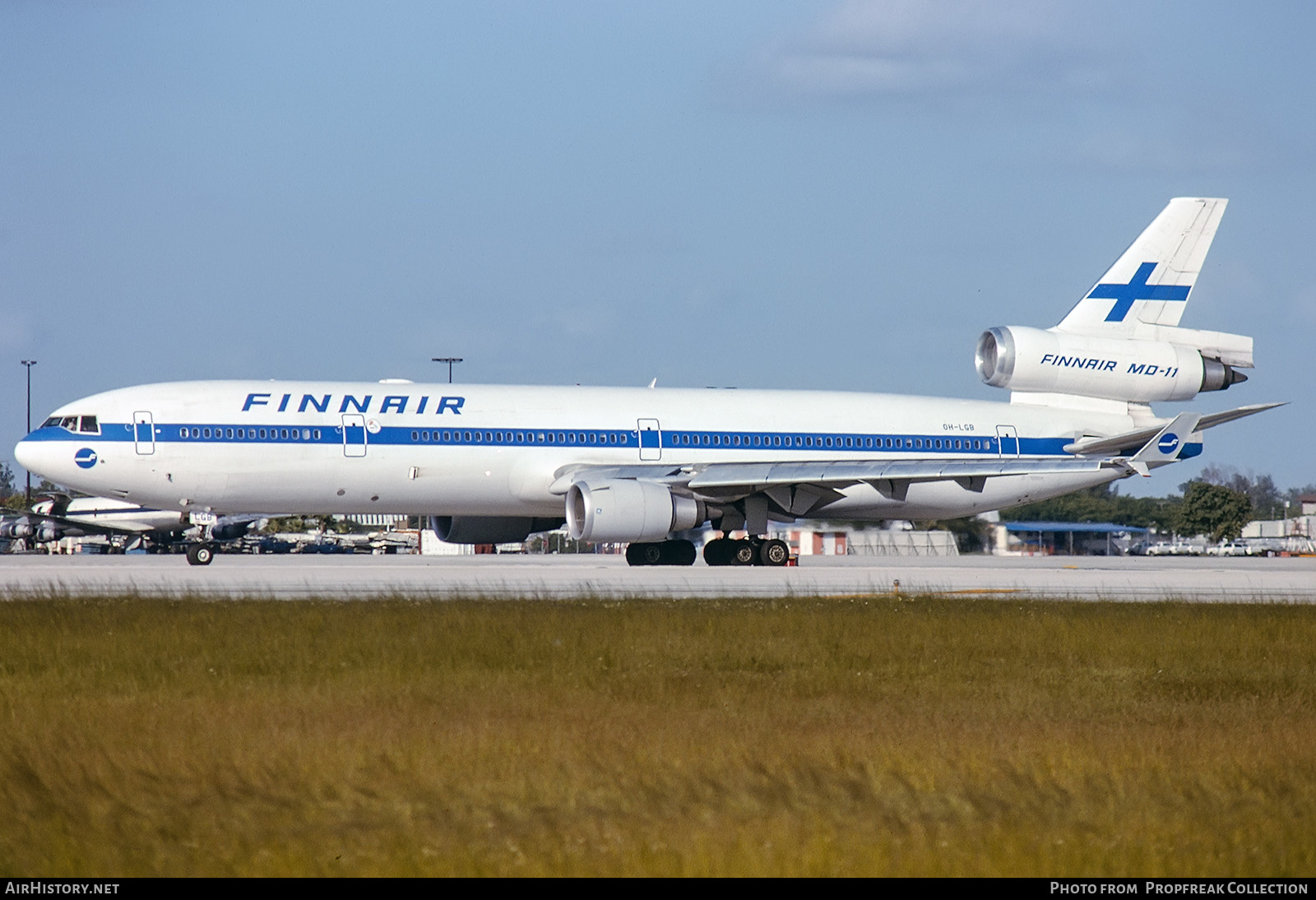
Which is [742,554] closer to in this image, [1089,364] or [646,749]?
[1089,364]

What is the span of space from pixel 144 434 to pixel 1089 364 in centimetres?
2258

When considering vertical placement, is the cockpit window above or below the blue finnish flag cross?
below

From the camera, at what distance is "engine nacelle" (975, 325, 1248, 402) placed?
37.2 m

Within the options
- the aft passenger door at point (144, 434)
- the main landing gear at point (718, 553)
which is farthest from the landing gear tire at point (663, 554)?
the aft passenger door at point (144, 434)

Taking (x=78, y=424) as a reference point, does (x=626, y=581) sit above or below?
below

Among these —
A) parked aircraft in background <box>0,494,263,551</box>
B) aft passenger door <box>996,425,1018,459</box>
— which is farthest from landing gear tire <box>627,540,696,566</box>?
parked aircraft in background <box>0,494,263,551</box>

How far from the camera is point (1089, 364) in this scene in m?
37.7

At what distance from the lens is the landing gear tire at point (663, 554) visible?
35.7 m

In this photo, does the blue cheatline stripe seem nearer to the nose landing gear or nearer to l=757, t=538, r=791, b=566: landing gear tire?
l=757, t=538, r=791, b=566: landing gear tire

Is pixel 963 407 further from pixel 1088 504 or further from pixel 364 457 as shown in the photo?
pixel 1088 504

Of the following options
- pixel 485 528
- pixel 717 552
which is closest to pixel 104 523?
pixel 485 528

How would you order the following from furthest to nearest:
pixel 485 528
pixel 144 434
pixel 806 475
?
pixel 485 528 < pixel 806 475 < pixel 144 434

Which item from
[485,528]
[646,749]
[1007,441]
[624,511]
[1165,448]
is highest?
[1007,441]

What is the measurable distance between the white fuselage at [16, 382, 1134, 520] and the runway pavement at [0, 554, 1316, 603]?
1630 mm
